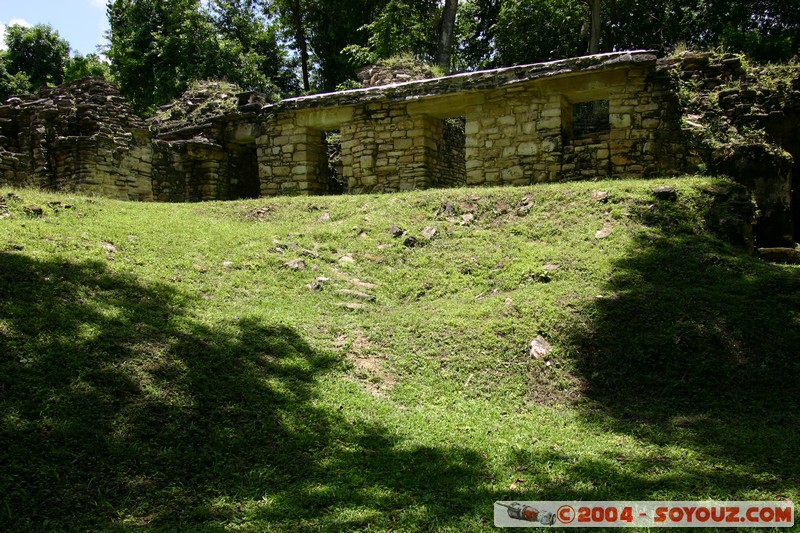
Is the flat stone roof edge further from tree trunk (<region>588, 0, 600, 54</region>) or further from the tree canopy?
tree trunk (<region>588, 0, 600, 54</region>)

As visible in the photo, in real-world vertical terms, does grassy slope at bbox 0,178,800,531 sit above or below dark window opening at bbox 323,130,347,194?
below

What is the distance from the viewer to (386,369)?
20.4ft

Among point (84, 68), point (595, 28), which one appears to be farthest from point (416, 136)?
point (84, 68)

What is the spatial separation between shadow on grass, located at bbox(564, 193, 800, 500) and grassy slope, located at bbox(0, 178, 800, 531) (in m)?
0.02

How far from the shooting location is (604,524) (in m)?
3.68

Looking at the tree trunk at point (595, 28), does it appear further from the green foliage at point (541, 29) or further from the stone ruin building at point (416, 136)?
the stone ruin building at point (416, 136)

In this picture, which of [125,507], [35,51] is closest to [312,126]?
[125,507]

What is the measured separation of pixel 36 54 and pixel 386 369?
3253 centimetres

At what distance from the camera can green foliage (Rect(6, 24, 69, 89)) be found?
30328mm

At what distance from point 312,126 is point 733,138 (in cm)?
889

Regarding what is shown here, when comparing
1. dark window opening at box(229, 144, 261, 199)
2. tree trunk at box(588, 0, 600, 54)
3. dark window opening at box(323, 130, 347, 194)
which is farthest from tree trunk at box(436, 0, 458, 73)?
dark window opening at box(229, 144, 261, 199)

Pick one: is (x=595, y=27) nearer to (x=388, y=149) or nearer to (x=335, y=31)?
(x=388, y=149)

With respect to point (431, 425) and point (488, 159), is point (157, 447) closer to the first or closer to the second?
point (431, 425)

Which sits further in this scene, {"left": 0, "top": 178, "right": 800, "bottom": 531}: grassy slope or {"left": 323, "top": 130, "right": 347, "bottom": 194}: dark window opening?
{"left": 323, "top": 130, "right": 347, "bottom": 194}: dark window opening
